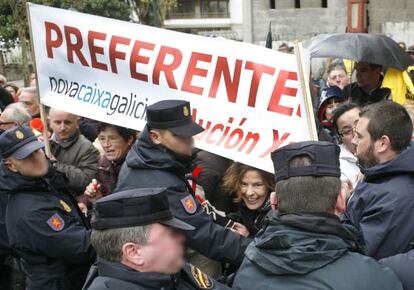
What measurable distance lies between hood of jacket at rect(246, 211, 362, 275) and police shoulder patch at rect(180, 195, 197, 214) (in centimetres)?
95

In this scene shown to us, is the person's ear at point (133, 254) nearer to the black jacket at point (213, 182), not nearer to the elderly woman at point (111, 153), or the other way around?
the black jacket at point (213, 182)

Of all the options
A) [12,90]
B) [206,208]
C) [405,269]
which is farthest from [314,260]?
[12,90]

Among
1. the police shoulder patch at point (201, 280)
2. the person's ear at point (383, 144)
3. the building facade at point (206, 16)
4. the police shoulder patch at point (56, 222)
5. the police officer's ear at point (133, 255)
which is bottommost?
the building facade at point (206, 16)

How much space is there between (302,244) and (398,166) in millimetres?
828

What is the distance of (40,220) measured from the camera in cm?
315

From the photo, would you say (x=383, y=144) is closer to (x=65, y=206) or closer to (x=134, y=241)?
(x=134, y=241)

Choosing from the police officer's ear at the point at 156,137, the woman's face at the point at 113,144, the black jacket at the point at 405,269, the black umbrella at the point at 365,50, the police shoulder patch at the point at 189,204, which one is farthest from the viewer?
the black umbrella at the point at 365,50

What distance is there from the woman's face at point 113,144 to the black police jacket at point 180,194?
1163mm

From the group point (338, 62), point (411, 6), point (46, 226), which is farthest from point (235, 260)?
point (411, 6)

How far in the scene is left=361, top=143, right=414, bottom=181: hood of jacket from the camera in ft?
8.08

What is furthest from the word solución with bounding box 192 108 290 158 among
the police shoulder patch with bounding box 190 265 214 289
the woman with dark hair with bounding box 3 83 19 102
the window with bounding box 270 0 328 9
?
the window with bounding box 270 0 328 9

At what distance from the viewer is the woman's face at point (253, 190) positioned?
3.68 meters

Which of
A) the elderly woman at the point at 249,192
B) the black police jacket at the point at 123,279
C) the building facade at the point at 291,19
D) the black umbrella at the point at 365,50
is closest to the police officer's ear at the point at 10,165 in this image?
the elderly woman at the point at 249,192

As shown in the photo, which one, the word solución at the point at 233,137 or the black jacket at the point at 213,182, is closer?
the word solución at the point at 233,137
